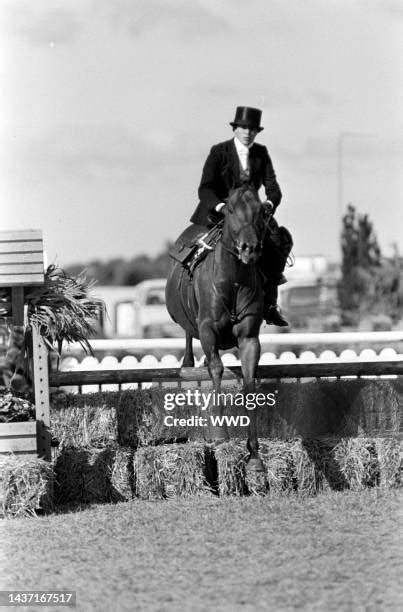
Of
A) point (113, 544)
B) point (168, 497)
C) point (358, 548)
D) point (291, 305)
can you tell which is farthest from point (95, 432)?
point (291, 305)

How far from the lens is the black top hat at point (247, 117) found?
9680 millimetres

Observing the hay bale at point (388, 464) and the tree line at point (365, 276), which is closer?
the hay bale at point (388, 464)

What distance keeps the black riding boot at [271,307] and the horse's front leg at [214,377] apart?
0.83 m

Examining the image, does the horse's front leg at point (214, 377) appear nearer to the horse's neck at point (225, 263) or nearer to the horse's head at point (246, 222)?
the horse's neck at point (225, 263)

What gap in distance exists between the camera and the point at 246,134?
9.80 m

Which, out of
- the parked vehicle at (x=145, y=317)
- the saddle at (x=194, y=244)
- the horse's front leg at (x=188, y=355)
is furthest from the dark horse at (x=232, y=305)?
the parked vehicle at (x=145, y=317)

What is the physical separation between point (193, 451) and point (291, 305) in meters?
40.7

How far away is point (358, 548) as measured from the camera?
729 centimetres

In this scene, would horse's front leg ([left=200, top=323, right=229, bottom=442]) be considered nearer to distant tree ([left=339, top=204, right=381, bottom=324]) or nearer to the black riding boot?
the black riding boot

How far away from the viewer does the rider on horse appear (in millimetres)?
9742

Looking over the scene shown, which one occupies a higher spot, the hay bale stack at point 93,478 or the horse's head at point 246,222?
the horse's head at point 246,222

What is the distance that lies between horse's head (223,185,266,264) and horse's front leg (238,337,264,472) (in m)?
0.81

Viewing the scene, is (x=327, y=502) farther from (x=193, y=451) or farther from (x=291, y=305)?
(x=291, y=305)

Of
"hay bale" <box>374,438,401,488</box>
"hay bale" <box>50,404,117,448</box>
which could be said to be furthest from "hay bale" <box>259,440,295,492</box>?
"hay bale" <box>50,404,117,448</box>
